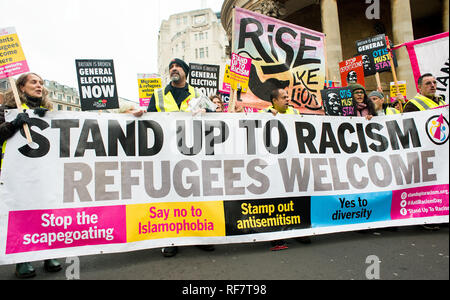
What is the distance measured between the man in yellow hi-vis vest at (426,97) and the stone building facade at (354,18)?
8201 mm

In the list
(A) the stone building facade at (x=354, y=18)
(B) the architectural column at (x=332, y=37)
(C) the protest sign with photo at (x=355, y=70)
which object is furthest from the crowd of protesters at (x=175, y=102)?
(A) the stone building facade at (x=354, y=18)

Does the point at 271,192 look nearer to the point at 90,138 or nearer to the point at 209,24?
the point at 90,138

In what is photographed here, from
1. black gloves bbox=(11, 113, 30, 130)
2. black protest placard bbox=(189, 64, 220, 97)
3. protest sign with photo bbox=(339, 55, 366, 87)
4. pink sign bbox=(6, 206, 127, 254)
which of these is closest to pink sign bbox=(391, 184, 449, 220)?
pink sign bbox=(6, 206, 127, 254)

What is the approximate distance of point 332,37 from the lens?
11938 mm

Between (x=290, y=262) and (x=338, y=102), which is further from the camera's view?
(x=338, y=102)

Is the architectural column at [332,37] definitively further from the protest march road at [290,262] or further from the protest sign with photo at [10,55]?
the protest sign with photo at [10,55]

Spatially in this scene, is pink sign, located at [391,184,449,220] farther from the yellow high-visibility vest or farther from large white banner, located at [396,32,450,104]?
the yellow high-visibility vest

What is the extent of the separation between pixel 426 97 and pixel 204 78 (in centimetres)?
536

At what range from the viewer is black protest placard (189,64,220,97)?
741cm

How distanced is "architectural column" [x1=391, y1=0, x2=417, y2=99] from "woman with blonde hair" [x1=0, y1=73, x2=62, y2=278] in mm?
13128

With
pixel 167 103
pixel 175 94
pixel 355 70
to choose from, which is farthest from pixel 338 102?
pixel 167 103

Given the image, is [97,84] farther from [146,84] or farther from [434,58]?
[434,58]

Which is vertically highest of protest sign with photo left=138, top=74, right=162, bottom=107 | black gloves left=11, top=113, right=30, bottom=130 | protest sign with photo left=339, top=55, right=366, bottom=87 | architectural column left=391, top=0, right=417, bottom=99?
architectural column left=391, top=0, right=417, bottom=99
